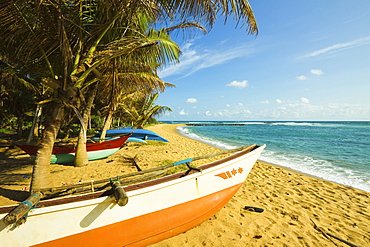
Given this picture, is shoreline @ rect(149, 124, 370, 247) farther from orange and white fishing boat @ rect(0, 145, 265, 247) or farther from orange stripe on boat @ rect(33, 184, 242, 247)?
orange and white fishing boat @ rect(0, 145, 265, 247)

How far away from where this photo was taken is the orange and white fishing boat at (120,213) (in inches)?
66.4

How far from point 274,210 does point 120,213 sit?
3421 millimetres

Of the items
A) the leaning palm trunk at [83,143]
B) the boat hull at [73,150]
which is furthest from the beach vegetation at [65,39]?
the boat hull at [73,150]

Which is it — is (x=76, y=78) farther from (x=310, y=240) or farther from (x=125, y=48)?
(x=310, y=240)

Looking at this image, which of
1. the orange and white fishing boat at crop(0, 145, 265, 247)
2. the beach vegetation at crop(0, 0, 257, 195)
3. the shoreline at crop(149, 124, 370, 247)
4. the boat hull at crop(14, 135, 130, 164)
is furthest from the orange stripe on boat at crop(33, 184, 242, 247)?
the boat hull at crop(14, 135, 130, 164)

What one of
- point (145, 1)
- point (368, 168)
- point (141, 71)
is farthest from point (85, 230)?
point (368, 168)

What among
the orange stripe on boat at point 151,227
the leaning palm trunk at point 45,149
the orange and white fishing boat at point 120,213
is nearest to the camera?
the orange and white fishing boat at point 120,213

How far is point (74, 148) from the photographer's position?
249 inches

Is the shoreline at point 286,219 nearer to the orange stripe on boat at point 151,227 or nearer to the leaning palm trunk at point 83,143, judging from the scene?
the orange stripe on boat at point 151,227

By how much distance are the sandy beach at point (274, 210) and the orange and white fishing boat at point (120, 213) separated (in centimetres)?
42

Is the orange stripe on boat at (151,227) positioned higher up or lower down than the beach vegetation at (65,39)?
lower down

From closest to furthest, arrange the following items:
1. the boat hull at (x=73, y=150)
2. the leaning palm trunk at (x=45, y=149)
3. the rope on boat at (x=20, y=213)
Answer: the rope on boat at (x=20, y=213) → the leaning palm trunk at (x=45, y=149) → the boat hull at (x=73, y=150)

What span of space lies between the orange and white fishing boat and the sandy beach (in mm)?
423

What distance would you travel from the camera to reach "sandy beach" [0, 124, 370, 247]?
2.75m
